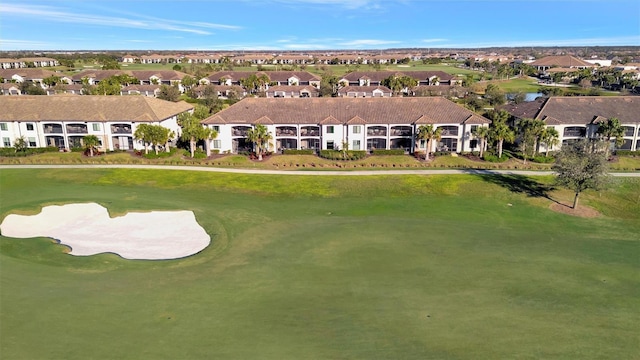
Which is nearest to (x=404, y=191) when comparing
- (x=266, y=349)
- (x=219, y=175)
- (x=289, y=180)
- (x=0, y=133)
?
(x=289, y=180)

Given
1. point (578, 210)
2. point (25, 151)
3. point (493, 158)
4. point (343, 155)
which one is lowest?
point (578, 210)

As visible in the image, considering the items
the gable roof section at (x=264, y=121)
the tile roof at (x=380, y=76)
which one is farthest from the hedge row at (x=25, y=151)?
the tile roof at (x=380, y=76)

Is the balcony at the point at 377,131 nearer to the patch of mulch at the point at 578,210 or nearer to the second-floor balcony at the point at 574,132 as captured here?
the second-floor balcony at the point at 574,132

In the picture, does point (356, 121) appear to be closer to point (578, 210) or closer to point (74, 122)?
point (578, 210)

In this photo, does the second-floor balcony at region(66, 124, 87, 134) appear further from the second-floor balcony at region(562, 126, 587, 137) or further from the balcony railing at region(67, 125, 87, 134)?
the second-floor balcony at region(562, 126, 587, 137)

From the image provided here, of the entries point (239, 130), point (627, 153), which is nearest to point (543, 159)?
point (627, 153)

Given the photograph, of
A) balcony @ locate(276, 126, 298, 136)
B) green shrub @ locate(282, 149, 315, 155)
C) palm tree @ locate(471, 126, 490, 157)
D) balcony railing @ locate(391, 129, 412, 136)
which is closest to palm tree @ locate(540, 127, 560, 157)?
palm tree @ locate(471, 126, 490, 157)
